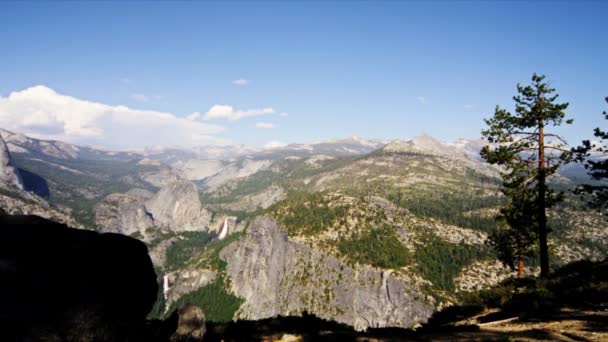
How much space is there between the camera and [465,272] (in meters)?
163

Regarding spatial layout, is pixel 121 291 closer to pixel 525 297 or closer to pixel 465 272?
pixel 525 297

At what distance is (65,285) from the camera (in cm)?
855

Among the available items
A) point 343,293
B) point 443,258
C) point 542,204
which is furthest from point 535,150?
point 443,258

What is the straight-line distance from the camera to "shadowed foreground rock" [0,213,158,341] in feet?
24.6

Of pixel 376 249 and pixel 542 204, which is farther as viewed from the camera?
pixel 376 249

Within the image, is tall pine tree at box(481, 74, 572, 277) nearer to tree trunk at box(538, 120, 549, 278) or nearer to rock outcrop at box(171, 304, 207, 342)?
tree trunk at box(538, 120, 549, 278)

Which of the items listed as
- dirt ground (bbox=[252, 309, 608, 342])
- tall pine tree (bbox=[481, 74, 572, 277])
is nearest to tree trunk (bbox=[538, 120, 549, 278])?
tall pine tree (bbox=[481, 74, 572, 277])

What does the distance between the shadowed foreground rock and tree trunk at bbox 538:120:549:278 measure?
114 ft

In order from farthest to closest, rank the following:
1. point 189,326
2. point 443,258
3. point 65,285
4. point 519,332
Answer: point 443,258, point 519,332, point 189,326, point 65,285

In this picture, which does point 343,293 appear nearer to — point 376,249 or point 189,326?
point 376,249

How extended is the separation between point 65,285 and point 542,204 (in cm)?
3795

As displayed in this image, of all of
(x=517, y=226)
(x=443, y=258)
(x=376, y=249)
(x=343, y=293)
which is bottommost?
(x=343, y=293)

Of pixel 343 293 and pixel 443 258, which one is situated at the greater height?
pixel 443 258

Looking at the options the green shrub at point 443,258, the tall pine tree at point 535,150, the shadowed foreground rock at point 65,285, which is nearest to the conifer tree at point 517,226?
the tall pine tree at point 535,150
